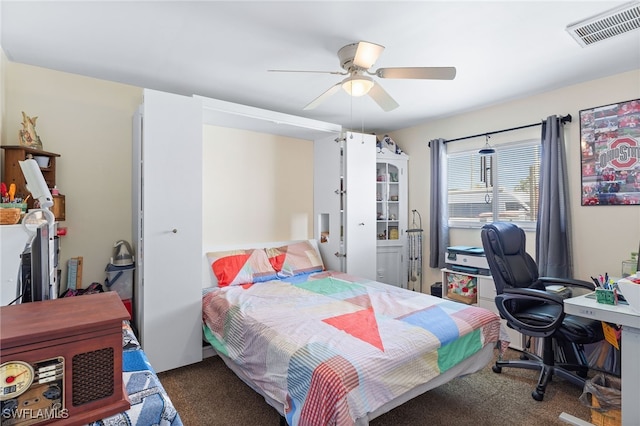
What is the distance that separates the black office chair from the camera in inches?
89.9

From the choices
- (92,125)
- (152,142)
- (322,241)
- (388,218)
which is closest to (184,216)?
(152,142)

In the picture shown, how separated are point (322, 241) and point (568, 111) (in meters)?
2.90

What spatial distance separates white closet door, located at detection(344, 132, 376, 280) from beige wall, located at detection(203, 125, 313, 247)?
0.63 m

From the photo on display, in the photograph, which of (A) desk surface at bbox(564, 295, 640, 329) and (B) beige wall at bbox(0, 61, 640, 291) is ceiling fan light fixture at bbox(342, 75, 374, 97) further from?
(A) desk surface at bbox(564, 295, 640, 329)

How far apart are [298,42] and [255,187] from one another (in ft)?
6.07

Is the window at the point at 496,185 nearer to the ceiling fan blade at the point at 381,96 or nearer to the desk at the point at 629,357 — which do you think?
the desk at the point at 629,357

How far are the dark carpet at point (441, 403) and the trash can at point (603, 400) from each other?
10cm

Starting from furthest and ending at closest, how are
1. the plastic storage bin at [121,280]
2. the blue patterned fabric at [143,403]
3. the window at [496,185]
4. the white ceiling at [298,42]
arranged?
1. the window at [496,185]
2. the plastic storage bin at [121,280]
3. the white ceiling at [298,42]
4. the blue patterned fabric at [143,403]

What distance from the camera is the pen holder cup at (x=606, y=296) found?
191cm

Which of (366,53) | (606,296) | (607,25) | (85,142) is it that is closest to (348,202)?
(366,53)

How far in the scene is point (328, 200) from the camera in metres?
3.97

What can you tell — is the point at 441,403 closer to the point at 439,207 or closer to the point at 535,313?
the point at 535,313

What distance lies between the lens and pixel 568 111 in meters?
3.03

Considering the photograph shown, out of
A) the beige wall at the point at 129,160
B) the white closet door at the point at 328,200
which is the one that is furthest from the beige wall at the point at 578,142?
the white closet door at the point at 328,200
